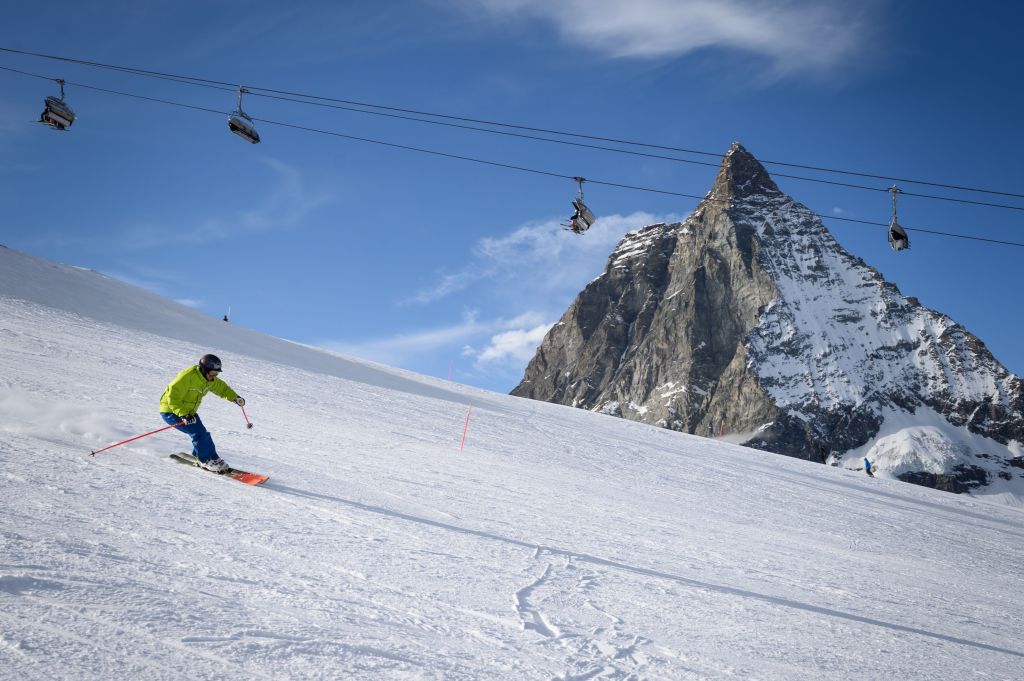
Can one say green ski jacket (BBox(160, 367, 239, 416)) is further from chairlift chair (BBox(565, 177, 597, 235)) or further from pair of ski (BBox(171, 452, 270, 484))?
chairlift chair (BBox(565, 177, 597, 235))

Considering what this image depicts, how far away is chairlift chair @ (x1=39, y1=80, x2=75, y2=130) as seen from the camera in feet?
55.9

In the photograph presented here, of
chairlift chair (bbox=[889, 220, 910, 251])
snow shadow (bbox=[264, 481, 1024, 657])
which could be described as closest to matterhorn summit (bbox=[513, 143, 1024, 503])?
chairlift chair (bbox=[889, 220, 910, 251])

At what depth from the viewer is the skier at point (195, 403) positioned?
25.7 feet

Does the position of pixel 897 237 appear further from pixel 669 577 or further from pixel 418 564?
pixel 418 564

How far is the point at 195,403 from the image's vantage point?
328 inches

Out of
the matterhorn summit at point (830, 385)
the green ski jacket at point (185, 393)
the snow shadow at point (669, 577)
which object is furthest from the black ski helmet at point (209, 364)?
the matterhorn summit at point (830, 385)

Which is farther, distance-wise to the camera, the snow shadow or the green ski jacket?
the green ski jacket

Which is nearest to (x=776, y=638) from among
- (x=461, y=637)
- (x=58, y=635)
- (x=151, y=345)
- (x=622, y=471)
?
(x=461, y=637)

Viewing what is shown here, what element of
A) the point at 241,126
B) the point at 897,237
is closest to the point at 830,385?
the point at 897,237

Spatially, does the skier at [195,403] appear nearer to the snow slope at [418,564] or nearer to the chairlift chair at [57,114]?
the snow slope at [418,564]

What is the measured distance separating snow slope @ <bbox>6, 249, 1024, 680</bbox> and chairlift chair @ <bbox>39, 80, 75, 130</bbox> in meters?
6.49

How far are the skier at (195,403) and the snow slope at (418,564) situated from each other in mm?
300

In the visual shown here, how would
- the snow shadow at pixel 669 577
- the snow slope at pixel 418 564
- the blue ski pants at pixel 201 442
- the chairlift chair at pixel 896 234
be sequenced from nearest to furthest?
1. the snow slope at pixel 418 564
2. the snow shadow at pixel 669 577
3. the blue ski pants at pixel 201 442
4. the chairlift chair at pixel 896 234

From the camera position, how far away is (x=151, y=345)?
62.7 feet
